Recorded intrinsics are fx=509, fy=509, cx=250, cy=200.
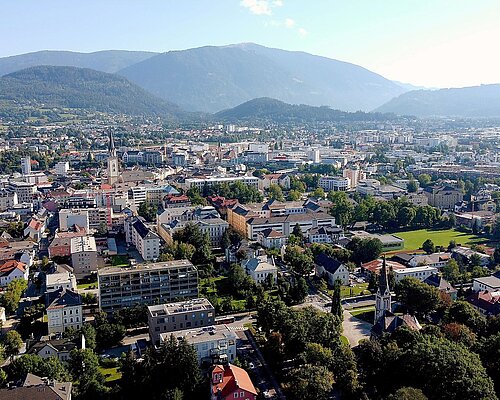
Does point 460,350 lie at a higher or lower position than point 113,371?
higher

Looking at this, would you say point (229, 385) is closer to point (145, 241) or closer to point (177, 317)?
point (177, 317)

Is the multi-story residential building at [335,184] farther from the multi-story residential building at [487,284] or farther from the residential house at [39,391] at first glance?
the residential house at [39,391]

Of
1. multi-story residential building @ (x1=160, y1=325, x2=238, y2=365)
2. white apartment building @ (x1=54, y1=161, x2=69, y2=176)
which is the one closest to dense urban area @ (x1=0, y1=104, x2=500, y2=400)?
multi-story residential building @ (x1=160, y1=325, x2=238, y2=365)

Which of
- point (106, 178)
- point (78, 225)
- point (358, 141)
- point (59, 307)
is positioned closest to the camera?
point (59, 307)

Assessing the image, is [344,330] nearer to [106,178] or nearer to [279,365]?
[279,365]

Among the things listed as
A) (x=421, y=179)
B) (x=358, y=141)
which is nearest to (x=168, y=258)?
(x=421, y=179)

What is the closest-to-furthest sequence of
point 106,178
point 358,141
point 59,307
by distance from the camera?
point 59,307, point 106,178, point 358,141

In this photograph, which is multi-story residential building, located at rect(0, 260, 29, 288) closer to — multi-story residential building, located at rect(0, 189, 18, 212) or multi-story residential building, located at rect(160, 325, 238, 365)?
multi-story residential building, located at rect(160, 325, 238, 365)
